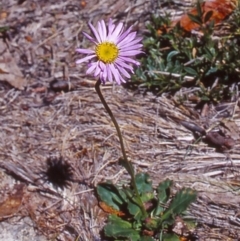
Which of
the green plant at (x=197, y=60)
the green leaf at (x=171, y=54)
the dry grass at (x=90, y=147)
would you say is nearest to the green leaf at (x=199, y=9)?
the green plant at (x=197, y=60)

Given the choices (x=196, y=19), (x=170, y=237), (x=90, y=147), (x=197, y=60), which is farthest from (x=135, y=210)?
(x=196, y=19)

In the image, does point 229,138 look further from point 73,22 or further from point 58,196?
point 73,22

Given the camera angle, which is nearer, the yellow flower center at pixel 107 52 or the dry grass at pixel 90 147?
the yellow flower center at pixel 107 52

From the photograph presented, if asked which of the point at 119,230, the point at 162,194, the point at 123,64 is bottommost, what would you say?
the point at 119,230

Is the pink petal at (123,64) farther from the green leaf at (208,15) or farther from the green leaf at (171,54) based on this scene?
the green leaf at (208,15)

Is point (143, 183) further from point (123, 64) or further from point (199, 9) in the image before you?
point (199, 9)
